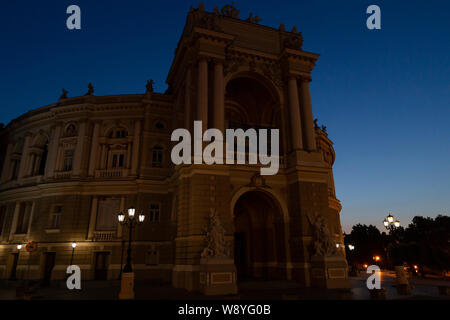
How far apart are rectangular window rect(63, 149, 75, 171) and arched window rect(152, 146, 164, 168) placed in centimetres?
789

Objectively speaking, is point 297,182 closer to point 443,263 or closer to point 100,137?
point 100,137

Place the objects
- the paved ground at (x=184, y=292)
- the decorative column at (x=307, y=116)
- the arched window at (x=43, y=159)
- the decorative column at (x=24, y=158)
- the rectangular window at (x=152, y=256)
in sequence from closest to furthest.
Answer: the paved ground at (x=184, y=292)
the decorative column at (x=307, y=116)
the rectangular window at (x=152, y=256)
the decorative column at (x=24, y=158)
the arched window at (x=43, y=159)

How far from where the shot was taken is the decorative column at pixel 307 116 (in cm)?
2388

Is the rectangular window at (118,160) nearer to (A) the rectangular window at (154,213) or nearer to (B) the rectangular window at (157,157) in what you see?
(B) the rectangular window at (157,157)

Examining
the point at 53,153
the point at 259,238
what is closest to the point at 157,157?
the point at 53,153

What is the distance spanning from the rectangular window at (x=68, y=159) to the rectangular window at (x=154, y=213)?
9.20m

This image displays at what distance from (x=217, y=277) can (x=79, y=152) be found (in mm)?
18948

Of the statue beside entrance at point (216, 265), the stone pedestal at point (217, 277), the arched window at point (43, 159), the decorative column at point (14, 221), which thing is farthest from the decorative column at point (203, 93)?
the decorative column at point (14, 221)

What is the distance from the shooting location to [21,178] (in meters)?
30.5

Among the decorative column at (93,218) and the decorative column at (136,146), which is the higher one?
the decorative column at (136,146)

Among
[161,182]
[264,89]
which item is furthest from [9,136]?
[264,89]
